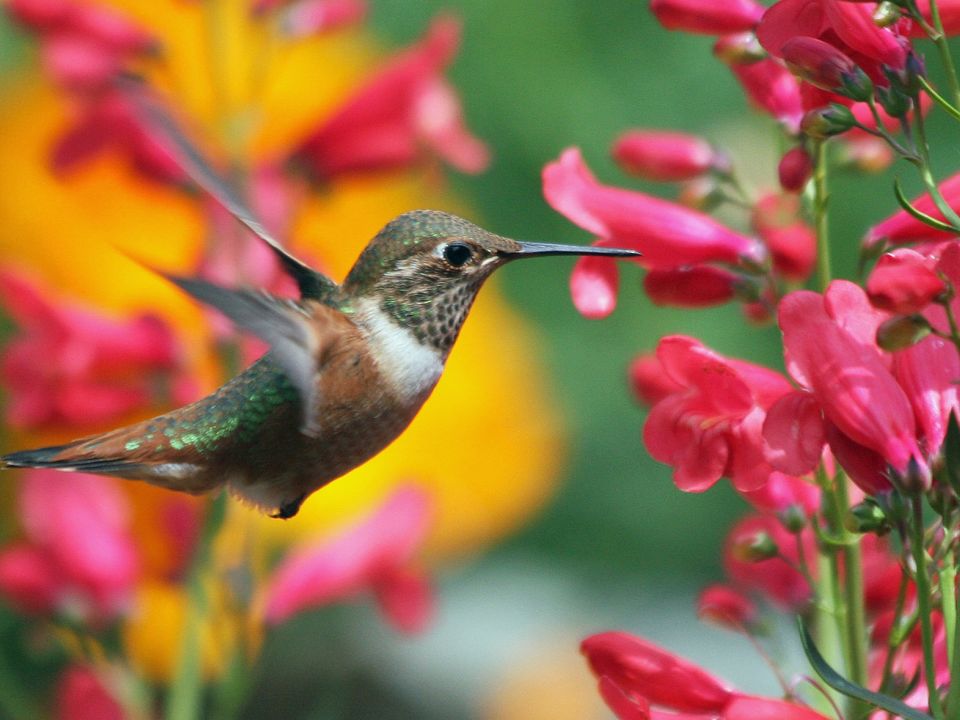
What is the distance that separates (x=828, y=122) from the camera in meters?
1.39

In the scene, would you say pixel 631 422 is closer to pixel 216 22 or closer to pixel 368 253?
pixel 216 22

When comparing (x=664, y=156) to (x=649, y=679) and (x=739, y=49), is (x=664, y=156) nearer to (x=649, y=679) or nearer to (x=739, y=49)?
(x=739, y=49)

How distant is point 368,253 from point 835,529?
669 millimetres

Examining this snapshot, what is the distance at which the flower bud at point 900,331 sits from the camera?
1.25 meters

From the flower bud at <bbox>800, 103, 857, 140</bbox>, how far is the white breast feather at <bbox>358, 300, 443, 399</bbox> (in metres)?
0.54

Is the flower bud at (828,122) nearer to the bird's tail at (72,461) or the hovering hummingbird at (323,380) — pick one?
the hovering hummingbird at (323,380)

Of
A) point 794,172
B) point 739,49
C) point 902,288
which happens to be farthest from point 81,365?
point 902,288

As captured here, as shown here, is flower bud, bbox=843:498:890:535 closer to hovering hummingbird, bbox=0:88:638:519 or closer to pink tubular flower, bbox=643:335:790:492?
pink tubular flower, bbox=643:335:790:492

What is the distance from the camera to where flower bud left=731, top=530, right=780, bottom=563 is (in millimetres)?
1705

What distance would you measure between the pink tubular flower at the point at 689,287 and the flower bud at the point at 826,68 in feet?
1.26

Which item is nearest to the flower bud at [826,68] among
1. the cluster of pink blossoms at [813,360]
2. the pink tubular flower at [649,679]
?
the cluster of pink blossoms at [813,360]

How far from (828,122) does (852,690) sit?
534 mm

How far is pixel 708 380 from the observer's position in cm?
154

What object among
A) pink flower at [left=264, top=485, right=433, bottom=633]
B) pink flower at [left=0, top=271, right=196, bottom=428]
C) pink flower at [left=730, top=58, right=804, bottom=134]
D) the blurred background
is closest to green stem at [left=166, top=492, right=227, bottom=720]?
pink flower at [left=264, top=485, right=433, bottom=633]
